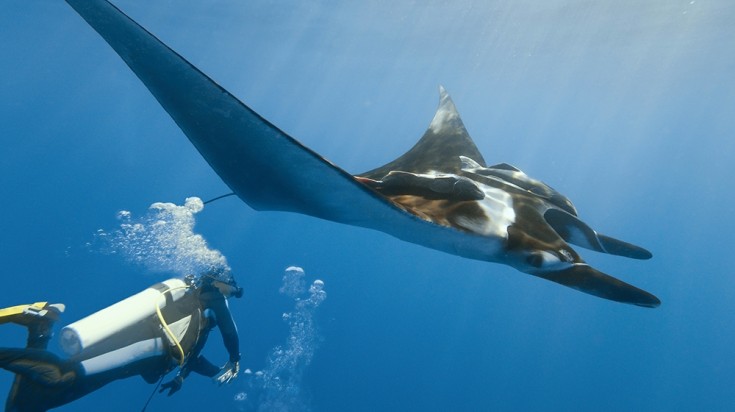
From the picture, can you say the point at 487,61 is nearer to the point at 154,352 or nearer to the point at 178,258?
the point at 178,258

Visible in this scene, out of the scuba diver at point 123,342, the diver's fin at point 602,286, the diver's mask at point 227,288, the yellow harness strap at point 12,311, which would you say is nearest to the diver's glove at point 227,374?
the scuba diver at point 123,342

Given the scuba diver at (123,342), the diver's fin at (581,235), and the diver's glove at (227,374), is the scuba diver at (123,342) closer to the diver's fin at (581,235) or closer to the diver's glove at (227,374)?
the diver's glove at (227,374)

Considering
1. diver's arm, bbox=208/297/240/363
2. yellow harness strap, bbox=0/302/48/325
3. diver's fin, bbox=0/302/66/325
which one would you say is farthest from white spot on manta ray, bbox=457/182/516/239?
yellow harness strap, bbox=0/302/48/325

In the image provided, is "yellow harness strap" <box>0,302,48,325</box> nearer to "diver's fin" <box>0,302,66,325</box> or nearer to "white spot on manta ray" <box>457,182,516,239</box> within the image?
"diver's fin" <box>0,302,66,325</box>

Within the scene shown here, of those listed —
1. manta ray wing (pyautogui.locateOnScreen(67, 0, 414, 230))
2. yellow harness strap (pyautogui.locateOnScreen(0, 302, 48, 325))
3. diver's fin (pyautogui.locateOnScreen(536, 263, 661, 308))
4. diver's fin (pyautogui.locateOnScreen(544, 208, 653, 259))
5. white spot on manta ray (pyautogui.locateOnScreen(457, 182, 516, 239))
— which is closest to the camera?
manta ray wing (pyautogui.locateOnScreen(67, 0, 414, 230))

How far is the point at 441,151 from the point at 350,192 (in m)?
3.18

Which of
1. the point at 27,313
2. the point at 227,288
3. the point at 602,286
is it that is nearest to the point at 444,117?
the point at 227,288

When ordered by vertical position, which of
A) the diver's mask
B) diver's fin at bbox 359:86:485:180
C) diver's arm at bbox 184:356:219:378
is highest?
diver's fin at bbox 359:86:485:180

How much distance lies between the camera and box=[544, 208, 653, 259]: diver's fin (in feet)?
10.2

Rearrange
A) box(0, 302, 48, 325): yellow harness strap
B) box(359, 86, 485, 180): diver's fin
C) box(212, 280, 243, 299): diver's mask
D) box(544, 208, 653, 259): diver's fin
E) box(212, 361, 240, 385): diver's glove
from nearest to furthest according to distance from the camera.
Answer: box(544, 208, 653, 259): diver's fin < box(359, 86, 485, 180): diver's fin < box(0, 302, 48, 325): yellow harness strap < box(212, 361, 240, 385): diver's glove < box(212, 280, 243, 299): diver's mask

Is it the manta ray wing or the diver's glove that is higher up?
the manta ray wing

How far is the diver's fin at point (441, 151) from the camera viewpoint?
4555mm

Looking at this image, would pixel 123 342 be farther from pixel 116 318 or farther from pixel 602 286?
pixel 602 286

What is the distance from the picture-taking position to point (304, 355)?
75.0 ft
